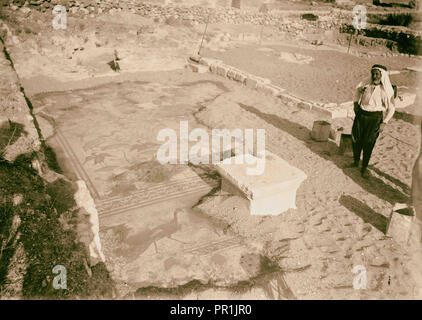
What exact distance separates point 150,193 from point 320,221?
A: 243 centimetres

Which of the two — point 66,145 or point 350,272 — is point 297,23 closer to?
point 66,145

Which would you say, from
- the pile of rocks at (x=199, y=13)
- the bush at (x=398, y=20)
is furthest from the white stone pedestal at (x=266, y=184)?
the bush at (x=398, y=20)

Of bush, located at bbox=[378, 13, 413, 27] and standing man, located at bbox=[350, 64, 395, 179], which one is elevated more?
bush, located at bbox=[378, 13, 413, 27]

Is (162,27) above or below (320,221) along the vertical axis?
above

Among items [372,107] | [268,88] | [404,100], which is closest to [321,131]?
[372,107]

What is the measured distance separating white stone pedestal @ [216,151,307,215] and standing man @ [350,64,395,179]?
4.91 ft

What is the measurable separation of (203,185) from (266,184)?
49.3 inches

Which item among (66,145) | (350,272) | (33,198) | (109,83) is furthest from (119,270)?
(109,83)

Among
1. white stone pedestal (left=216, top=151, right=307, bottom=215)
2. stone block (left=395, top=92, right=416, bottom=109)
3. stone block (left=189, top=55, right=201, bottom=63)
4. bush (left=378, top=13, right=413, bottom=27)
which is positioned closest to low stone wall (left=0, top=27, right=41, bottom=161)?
white stone pedestal (left=216, top=151, right=307, bottom=215)

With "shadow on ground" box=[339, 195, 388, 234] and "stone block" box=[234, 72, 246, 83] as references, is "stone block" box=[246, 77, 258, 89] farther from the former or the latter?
"shadow on ground" box=[339, 195, 388, 234]

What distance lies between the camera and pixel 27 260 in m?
2.59

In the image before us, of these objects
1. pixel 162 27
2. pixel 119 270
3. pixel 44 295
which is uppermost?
pixel 162 27

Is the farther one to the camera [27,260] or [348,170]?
[348,170]

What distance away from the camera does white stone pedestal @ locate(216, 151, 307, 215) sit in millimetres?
3943
